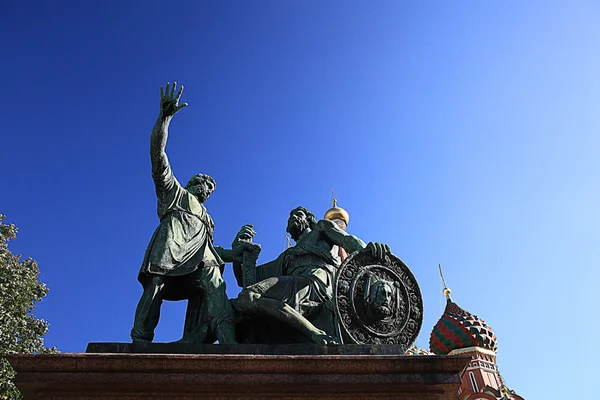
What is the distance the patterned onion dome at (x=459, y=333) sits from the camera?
23.0m

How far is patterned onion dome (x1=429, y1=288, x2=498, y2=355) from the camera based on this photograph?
23.0 metres

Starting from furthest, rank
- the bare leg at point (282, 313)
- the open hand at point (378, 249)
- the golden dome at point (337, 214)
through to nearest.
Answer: the golden dome at point (337, 214) → the open hand at point (378, 249) → the bare leg at point (282, 313)

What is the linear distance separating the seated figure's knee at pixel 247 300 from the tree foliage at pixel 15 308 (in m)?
12.0

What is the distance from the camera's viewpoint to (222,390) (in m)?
4.64

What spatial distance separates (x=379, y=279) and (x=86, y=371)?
10.3ft

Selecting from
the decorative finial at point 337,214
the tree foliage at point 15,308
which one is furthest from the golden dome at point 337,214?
the tree foliage at point 15,308

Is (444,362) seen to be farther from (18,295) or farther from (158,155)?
(18,295)

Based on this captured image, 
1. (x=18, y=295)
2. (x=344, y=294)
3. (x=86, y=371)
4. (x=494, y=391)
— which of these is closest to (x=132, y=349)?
(x=86, y=371)

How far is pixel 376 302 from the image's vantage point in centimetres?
554

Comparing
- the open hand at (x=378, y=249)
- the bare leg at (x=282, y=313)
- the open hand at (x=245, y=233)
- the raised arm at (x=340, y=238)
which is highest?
the open hand at (x=245, y=233)

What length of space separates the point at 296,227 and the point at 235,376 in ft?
9.08

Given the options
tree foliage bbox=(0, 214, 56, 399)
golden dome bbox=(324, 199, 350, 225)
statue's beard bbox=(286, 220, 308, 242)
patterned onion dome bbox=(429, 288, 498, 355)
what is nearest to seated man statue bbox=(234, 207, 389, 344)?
statue's beard bbox=(286, 220, 308, 242)

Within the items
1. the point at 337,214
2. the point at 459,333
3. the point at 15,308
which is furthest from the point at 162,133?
the point at 337,214

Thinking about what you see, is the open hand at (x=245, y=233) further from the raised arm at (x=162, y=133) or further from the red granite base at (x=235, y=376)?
the red granite base at (x=235, y=376)
